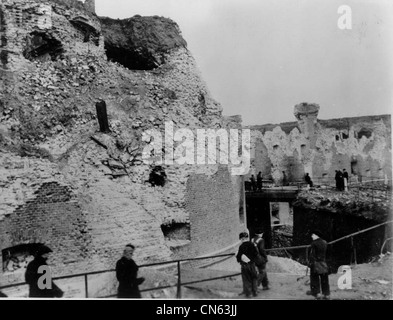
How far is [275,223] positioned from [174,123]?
71.4ft

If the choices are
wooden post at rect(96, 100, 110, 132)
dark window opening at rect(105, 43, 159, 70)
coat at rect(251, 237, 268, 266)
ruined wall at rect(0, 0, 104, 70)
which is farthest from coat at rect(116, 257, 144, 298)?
dark window opening at rect(105, 43, 159, 70)

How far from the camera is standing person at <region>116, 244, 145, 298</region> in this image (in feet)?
25.2

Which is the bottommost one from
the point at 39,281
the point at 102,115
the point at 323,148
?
the point at 39,281

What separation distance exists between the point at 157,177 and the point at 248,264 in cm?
621

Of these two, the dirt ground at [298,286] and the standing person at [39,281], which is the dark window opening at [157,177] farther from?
the standing person at [39,281]

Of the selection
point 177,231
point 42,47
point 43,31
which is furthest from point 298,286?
point 43,31

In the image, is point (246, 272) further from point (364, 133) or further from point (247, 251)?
point (364, 133)

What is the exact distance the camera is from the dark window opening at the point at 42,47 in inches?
537

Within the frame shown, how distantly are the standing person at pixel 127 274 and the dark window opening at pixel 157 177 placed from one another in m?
5.93

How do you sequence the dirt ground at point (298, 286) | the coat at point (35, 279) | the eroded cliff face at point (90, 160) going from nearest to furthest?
the coat at point (35, 279), the dirt ground at point (298, 286), the eroded cliff face at point (90, 160)

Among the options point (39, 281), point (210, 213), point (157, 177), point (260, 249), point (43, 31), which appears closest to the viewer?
point (39, 281)

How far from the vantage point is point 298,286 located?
927cm

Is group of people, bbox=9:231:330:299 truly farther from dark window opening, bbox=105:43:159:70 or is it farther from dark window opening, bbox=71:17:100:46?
dark window opening, bbox=105:43:159:70

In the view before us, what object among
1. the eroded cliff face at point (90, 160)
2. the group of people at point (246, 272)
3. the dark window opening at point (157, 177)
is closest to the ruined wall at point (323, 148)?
the eroded cliff face at point (90, 160)
